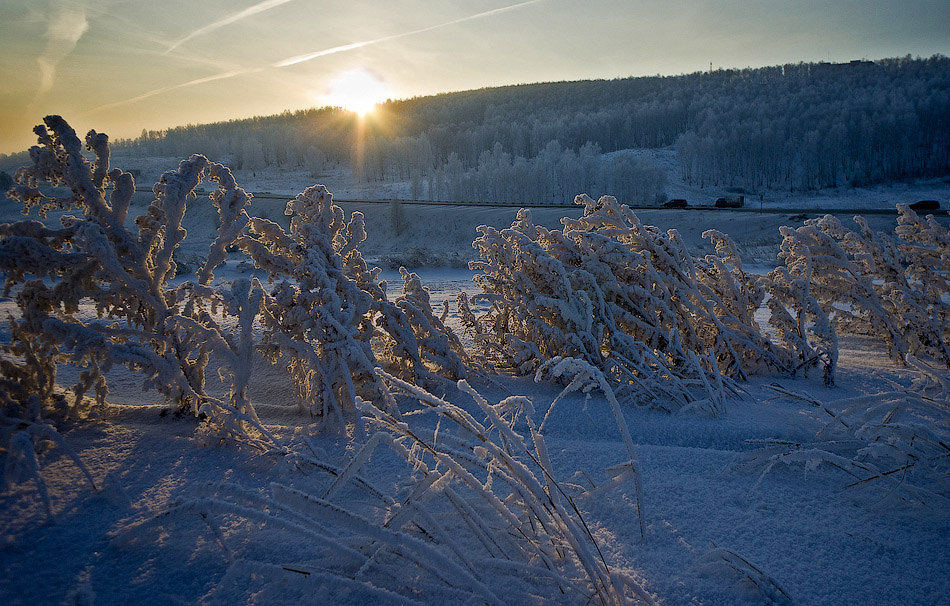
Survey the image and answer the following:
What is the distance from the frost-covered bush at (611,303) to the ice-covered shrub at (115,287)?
2.10 metres

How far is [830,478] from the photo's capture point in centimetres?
191

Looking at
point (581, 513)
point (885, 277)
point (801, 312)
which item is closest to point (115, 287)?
point (581, 513)

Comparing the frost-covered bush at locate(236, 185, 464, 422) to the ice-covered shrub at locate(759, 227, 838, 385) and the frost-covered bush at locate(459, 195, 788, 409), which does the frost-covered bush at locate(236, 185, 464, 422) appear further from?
the ice-covered shrub at locate(759, 227, 838, 385)

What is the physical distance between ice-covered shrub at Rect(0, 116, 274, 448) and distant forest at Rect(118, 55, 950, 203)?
64.8 metres

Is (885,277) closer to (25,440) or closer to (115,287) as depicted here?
(115,287)

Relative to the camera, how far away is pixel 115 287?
2414mm

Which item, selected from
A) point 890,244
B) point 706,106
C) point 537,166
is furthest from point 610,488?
point 706,106

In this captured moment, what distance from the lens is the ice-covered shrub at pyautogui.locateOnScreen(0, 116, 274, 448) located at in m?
2.19

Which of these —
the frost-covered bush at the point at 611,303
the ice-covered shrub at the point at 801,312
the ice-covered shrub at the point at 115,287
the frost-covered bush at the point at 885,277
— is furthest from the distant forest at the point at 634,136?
the ice-covered shrub at the point at 115,287

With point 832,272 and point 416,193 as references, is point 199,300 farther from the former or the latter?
point 416,193

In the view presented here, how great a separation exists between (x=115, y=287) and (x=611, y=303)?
3.19 m

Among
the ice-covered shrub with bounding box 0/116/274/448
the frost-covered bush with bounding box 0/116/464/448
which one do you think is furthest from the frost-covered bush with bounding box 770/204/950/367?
the ice-covered shrub with bounding box 0/116/274/448

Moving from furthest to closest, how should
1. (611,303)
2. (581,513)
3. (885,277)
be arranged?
(885,277)
(611,303)
(581,513)

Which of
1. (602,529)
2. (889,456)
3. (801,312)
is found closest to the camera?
(602,529)
